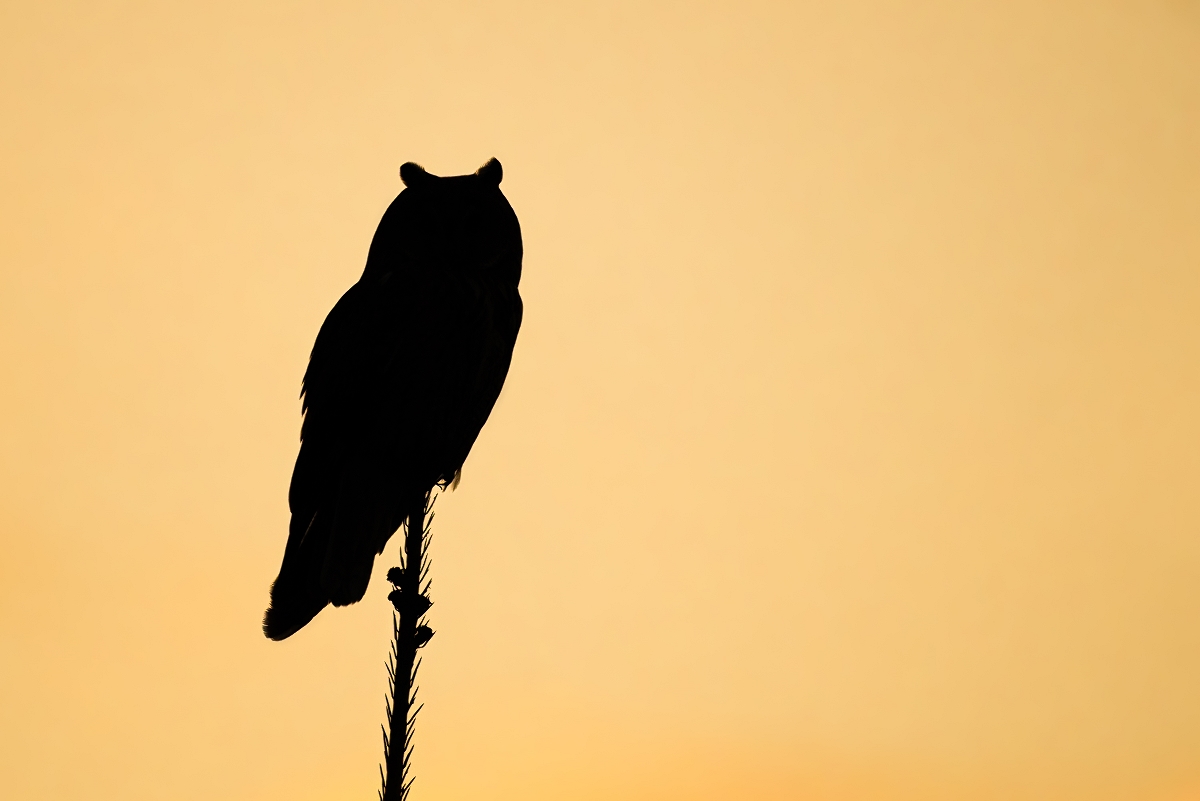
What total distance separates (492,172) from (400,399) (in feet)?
3.73

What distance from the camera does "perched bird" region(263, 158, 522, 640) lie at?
2.34 m

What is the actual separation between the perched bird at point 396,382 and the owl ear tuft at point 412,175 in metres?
0.03

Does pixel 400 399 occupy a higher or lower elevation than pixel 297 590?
higher

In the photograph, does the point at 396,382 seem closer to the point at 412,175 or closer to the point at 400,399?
the point at 400,399

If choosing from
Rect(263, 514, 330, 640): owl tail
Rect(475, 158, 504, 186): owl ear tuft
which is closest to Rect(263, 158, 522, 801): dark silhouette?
Rect(263, 514, 330, 640): owl tail

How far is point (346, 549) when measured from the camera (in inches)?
91.6

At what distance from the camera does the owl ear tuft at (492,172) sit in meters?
3.29

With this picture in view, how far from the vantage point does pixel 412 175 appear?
128 inches

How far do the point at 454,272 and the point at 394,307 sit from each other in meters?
0.31

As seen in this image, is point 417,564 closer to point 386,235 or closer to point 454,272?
point 454,272

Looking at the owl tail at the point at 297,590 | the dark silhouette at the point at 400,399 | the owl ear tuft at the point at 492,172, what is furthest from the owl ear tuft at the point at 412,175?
the owl tail at the point at 297,590

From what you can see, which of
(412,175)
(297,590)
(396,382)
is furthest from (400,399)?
(412,175)

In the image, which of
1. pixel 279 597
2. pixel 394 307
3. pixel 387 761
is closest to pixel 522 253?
pixel 394 307

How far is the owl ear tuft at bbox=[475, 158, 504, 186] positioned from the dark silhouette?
0.39 ft
